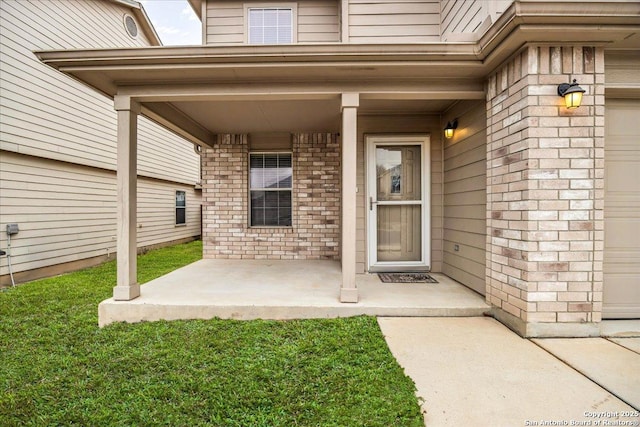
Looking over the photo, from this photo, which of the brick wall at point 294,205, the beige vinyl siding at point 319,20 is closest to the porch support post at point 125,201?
the brick wall at point 294,205

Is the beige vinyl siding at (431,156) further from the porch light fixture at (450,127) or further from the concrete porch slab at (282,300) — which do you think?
the concrete porch slab at (282,300)

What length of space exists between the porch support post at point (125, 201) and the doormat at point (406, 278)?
9.41 feet

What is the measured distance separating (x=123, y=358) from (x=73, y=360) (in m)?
0.38

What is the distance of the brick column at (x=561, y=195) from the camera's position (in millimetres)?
2389

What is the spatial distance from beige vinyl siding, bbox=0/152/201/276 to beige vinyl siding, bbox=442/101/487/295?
6.51 meters

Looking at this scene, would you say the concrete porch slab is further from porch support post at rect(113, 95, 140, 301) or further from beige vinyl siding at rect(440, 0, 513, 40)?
beige vinyl siding at rect(440, 0, 513, 40)

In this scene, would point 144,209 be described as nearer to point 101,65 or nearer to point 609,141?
point 101,65

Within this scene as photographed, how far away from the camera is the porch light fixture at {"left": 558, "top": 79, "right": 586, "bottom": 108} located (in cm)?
231

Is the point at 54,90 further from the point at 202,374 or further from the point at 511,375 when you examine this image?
the point at 511,375

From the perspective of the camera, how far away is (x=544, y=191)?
239cm

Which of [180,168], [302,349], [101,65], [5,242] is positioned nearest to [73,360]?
[302,349]

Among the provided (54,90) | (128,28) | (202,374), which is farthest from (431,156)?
(128,28)

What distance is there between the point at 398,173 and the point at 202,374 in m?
3.35

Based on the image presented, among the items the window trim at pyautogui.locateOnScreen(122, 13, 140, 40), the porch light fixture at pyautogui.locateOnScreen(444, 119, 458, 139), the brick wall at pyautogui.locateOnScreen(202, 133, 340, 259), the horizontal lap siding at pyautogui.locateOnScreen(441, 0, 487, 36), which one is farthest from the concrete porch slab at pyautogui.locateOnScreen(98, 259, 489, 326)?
the window trim at pyautogui.locateOnScreen(122, 13, 140, 40)
